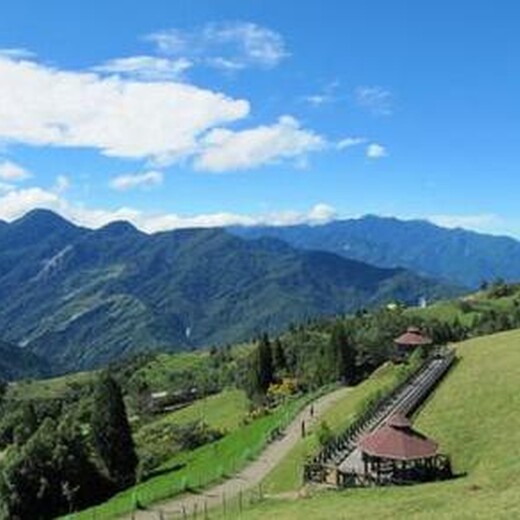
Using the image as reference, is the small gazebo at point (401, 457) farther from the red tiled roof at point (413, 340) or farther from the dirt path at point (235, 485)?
the red tiled roof at point (413, 340)

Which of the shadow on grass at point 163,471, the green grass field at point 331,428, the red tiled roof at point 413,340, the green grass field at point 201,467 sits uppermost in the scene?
the red tiled roof at point 413,340

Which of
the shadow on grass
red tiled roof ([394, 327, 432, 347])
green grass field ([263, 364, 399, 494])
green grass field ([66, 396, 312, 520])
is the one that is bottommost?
the shadow on grass

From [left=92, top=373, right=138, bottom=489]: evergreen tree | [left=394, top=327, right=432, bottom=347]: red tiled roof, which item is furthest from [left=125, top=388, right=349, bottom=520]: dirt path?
[left=394, top=327, right=432, bottom=347]: red tiled roof

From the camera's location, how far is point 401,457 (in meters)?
61.9

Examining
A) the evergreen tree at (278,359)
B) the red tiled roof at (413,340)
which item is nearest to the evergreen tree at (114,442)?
the red tiled roof at (413,340)

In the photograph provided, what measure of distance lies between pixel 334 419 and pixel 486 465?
37.8 metres

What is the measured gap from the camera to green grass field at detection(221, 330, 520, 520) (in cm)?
4766

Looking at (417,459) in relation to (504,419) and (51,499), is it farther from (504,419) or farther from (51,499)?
(51,499)

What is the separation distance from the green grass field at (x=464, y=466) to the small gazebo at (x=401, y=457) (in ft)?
6.31

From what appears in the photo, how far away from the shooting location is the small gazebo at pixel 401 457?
6222cm

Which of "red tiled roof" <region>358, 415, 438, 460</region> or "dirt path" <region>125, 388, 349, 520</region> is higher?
"red tiled roof" <region>358, 415, 438, 460</region>

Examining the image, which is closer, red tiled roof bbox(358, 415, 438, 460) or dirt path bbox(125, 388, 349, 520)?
red tiled roof bbox(358, 415, 438, 460)

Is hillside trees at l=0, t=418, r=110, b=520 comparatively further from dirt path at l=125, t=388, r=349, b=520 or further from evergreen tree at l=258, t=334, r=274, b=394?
evergreen tree at l=258, t=334, r=274, b=394

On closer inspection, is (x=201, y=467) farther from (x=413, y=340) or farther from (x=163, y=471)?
(x=413, y=340)
